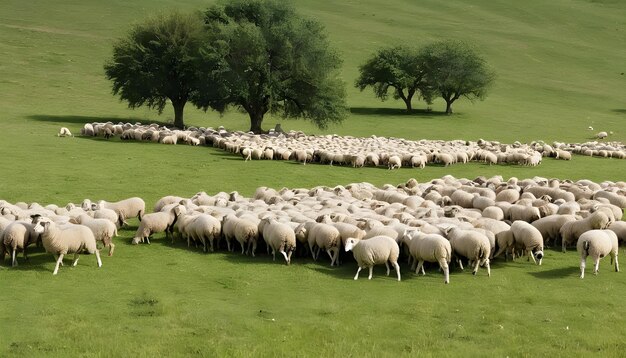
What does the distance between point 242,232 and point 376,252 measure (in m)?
3.21

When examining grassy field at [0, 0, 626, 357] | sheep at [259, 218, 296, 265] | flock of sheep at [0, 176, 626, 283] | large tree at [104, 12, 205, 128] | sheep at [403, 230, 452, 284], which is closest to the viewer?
grassy field at [0, 0, 626, 357]

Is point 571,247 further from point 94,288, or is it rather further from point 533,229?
point 94,288

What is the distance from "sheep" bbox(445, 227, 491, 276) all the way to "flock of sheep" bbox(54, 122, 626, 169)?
16023 mm

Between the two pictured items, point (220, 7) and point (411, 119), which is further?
point (411, 119)

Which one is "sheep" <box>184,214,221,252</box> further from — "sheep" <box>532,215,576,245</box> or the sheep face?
"sheep" <box>532,215,576,245</box>

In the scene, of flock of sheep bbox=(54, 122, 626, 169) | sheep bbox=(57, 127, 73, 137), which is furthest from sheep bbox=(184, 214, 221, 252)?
sheep bbox=(57, 127, 73, 137)

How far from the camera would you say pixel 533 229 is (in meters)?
14.7

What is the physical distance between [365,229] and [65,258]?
597 cm

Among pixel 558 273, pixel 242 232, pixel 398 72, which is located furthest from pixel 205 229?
pixel 398 72

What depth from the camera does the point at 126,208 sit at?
18.4 metres

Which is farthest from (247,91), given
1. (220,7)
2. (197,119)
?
(197,119)

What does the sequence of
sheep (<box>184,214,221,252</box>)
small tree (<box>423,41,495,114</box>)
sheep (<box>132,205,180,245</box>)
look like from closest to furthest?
sheep (<box>184,214,221,252</box>) < sheep (<box>132,205,180,245</box>) < small tree (<box>423,41,495,114</box>)

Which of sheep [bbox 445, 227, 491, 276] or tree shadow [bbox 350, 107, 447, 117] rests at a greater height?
tree shadow [bbox 350, 107, 447, 117]

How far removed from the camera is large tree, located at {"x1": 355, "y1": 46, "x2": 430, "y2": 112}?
195 ft
